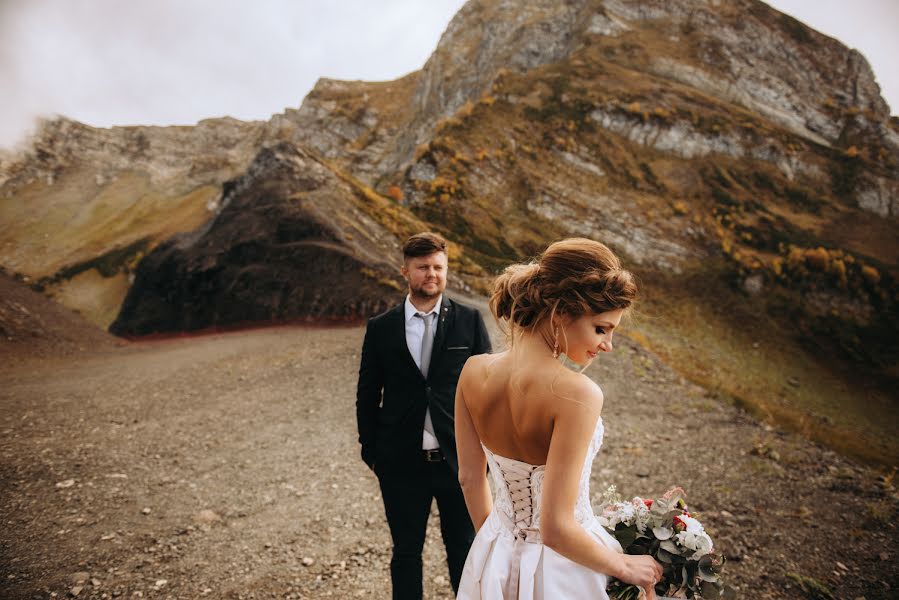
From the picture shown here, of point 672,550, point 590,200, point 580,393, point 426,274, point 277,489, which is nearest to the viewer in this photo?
point 580,393

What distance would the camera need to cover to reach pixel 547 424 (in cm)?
158

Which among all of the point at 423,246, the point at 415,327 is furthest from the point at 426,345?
the point at 423,246

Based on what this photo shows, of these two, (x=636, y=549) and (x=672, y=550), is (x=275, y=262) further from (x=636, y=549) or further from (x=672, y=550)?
(x=672, y=550)

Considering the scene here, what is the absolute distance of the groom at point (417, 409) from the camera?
2.95 metres

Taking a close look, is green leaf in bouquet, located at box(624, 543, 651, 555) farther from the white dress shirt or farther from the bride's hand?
the white dress shirt

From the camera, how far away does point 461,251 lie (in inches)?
958

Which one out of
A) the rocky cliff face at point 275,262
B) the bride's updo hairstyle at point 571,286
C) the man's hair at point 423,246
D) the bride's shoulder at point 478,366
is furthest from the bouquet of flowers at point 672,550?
the rocky cliff face at point 275,262

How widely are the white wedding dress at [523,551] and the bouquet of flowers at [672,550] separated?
77 millimetres

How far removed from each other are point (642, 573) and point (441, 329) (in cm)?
189

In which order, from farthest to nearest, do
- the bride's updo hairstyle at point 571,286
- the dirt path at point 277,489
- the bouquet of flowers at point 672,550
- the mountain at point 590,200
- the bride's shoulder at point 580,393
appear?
1. the mountain at point 590,200
2. the dirt path at point 277,489
3. the bouquet of flowers at point 672,550
4. the bride's updo hairstyle at point 571,286
5. the bride's shoulder at point 580,393

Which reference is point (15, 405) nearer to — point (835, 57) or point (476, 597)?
point (476, 597)

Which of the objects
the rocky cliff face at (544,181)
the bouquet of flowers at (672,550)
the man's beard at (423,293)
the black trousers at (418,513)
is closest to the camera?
the bouquet of flowers at (672,550)

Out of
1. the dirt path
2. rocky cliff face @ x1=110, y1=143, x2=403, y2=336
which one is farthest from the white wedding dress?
rocky cliff face @ x1=110, y1=143, x2=403, y2=336

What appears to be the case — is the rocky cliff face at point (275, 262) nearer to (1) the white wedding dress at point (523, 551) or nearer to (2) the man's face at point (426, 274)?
(2) the man's face at point (426, 274)
